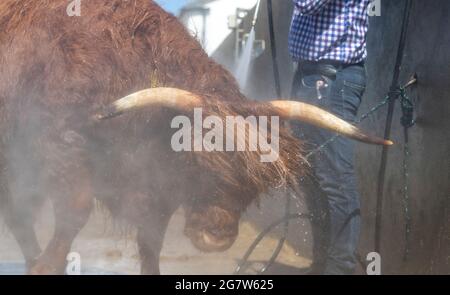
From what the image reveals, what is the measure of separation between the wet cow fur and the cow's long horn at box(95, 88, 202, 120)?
96mm

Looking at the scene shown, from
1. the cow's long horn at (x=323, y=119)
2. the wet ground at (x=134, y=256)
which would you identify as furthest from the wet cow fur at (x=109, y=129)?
the wet ground at (x=134, y=256)

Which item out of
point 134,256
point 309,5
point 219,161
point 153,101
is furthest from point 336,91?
point 134,256

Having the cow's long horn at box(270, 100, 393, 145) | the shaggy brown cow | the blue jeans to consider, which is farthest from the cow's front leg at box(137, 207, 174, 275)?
the cow's long horn at box(270, 100, 393, 145)

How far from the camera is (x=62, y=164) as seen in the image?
3.30 meters

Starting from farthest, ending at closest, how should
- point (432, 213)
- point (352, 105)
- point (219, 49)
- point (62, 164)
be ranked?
point (219, 49)
point (432, 213)
point (352, 105)
point (62, 164)

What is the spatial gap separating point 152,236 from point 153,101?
102 cm

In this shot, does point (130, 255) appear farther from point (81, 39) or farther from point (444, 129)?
point (444, 129)

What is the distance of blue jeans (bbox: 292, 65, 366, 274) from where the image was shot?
3.44 meters

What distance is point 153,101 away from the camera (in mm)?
3143

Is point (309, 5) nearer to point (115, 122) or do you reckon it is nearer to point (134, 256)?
point (115, 122)

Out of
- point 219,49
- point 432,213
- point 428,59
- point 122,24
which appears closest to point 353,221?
point 432,213

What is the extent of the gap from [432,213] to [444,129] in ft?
1.64

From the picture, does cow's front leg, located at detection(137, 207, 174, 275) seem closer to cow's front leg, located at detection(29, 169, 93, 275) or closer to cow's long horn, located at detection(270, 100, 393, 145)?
cow's front leg, located at detection(29, 169, 93, 275)

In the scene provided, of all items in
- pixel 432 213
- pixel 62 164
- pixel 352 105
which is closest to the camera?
pixel 62 164
